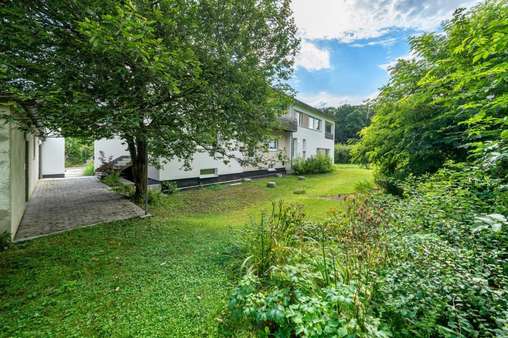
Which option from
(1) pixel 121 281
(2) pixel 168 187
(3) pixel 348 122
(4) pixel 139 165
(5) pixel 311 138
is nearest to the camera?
(1) pixel 121 281

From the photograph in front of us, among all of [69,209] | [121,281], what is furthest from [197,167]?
[121,281]

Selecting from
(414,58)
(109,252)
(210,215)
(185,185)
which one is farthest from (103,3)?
(185,185)

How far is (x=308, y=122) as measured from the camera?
23.6 m

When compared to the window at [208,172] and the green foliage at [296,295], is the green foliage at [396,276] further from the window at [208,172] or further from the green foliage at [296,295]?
the window at [208,172]

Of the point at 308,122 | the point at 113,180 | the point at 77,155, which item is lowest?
the point at 113,180

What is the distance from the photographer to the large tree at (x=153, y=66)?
358cm

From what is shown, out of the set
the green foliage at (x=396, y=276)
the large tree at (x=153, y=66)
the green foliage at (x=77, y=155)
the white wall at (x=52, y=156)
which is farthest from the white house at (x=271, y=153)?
the green foliage at (x=77, y=155)

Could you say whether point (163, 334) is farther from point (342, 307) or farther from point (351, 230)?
point (351, 230)

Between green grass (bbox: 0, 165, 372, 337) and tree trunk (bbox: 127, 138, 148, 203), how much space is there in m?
2.13

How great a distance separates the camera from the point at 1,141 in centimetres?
477

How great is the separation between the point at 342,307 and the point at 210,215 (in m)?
6.34

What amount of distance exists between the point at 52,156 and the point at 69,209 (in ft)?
32.3

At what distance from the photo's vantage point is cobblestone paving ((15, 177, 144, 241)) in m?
6.18

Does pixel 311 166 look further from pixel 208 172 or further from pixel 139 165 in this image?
pixel 139 165
